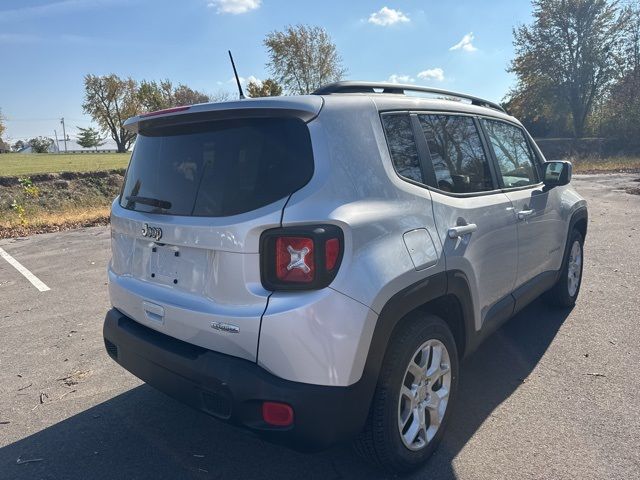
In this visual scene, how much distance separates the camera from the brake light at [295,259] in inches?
81.5

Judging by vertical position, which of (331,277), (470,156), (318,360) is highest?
(470,156)

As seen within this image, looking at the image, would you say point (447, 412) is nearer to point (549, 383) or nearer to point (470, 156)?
point (549, 383)

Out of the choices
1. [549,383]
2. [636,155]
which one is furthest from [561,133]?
[549,383]

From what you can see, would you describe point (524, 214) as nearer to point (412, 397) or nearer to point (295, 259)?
point (412, 397)

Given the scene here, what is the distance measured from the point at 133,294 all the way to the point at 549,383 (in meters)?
2.86

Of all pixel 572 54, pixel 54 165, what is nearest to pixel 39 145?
pixel 54 165

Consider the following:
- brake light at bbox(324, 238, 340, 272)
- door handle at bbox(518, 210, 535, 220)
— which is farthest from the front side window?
brake light at bbox(324, 238, 340, 272)

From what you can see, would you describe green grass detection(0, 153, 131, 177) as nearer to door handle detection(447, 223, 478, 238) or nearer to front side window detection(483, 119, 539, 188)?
front side window detection(483, 119, 539, 188)

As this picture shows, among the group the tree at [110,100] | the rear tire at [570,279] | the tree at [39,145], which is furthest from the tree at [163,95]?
the rear tire at [570,279]

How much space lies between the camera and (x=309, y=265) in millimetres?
2068

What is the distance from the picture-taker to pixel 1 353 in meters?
4.28

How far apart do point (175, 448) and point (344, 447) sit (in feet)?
3.19

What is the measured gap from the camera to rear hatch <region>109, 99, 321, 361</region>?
2158 millimetres

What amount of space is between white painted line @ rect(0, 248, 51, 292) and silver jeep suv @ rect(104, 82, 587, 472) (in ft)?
13.5
